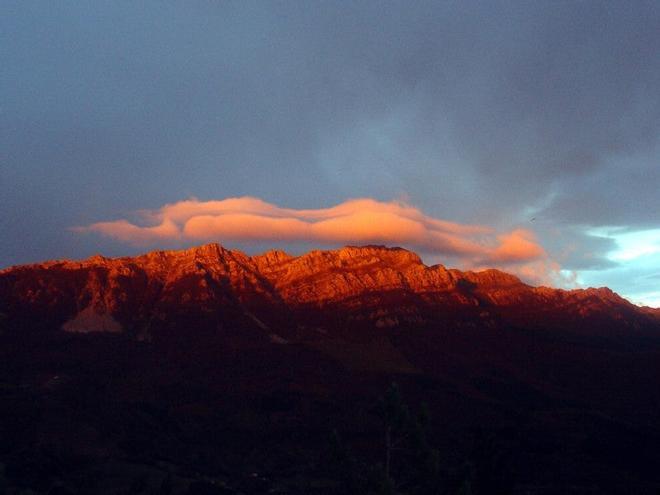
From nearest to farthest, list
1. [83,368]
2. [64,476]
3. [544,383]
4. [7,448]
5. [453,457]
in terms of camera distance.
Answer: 1. [64,476]
2. [7,448]
3. [453,457]
4. [83,368]
5. [544,383]

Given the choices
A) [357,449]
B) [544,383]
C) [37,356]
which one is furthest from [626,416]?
[37,356]

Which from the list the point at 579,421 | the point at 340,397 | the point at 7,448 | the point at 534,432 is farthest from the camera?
the point at 340,397

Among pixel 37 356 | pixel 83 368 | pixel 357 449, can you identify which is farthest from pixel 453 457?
pixel 37 356

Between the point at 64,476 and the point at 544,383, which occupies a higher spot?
the point at 544,383

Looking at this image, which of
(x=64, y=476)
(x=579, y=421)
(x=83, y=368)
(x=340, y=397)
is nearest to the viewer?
(x=64, y=476)

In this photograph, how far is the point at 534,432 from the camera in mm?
139625

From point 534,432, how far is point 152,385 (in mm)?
95098

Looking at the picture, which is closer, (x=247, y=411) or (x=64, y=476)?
(x=64, y=476)

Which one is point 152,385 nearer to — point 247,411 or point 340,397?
point 247,411

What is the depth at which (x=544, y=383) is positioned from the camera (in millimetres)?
199750

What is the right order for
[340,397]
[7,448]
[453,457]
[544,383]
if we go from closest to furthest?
1. [7,448]
2. [453,457]
3. [340,397]
4. [544,383]

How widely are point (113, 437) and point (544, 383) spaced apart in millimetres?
129844

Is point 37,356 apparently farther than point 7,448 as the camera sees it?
Yes

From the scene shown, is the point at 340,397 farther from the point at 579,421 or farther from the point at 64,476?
the point at 64,476
